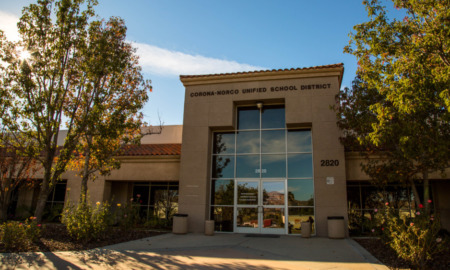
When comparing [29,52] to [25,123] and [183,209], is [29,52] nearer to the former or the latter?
[25,123]

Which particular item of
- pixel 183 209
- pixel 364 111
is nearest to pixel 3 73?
pixel 183 209

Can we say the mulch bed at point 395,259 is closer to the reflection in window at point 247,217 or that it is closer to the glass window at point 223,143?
the reflection in window at point 247,217

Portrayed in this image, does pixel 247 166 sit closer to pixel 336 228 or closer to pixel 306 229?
pixel 306 229

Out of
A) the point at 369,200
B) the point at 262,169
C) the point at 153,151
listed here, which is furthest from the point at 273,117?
the point at 153,151

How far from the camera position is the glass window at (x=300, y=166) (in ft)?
46.4

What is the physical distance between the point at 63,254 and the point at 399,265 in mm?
8697

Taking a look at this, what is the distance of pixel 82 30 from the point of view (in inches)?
455

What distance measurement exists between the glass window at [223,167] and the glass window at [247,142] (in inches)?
25.7

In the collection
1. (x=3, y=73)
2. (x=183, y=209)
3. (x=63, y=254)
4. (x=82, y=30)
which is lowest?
(x=63, y=254)

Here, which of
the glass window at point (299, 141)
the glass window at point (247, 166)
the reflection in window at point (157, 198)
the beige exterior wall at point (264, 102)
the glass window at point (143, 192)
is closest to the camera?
the beige exterior wall at point (264, 102)

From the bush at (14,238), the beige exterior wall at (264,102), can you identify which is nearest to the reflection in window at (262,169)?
the beige exterior wall at (264,102)

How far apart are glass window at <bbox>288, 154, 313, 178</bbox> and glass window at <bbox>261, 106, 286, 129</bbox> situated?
1.65 meters

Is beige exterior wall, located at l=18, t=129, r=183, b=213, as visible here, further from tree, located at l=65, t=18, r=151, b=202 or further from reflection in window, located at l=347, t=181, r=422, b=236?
reflection in window, located at l=347, t=181, r=422, b=236

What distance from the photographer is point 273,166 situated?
47.6ft
